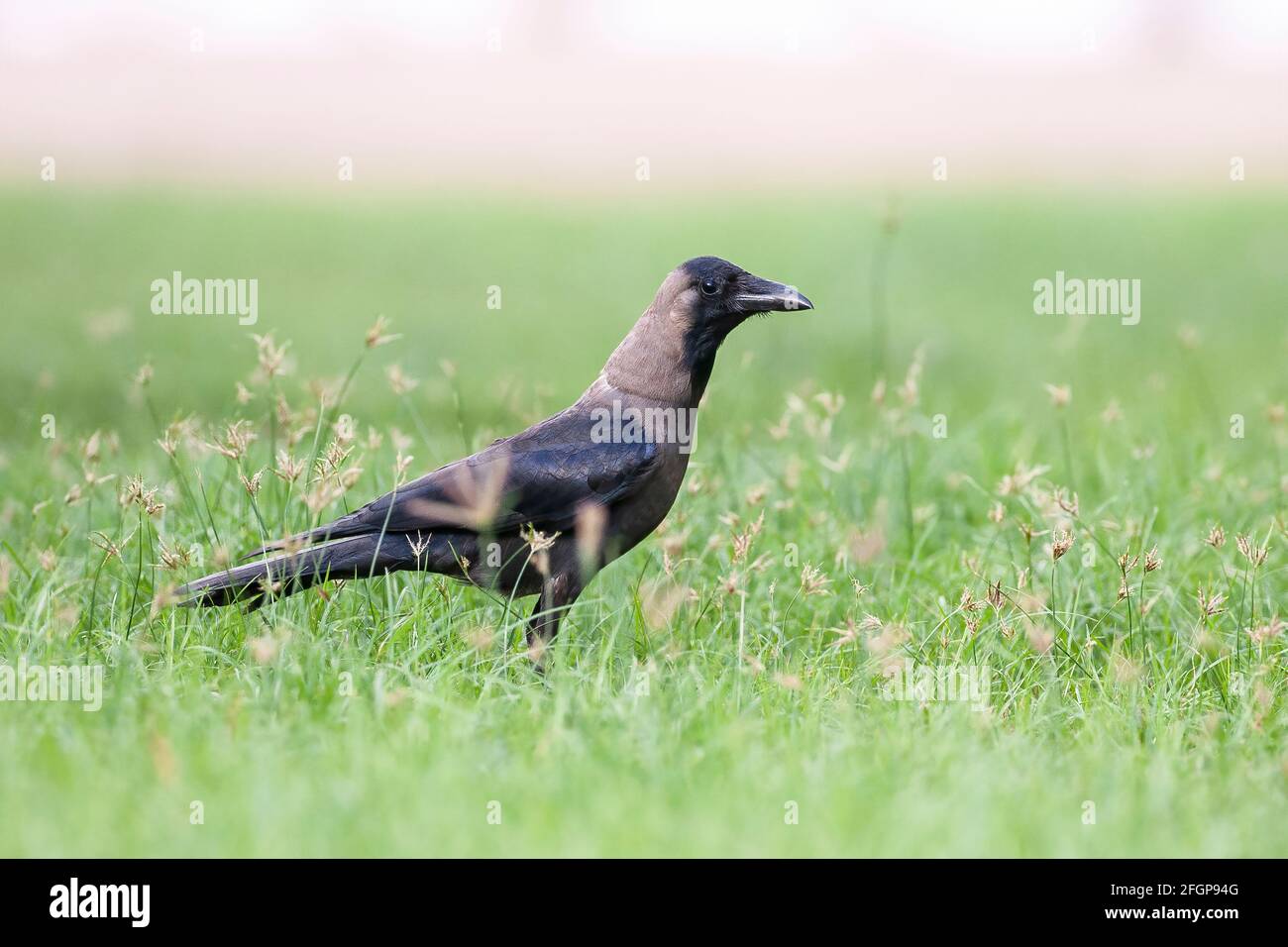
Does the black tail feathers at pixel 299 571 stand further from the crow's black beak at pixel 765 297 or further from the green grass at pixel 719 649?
the crow's black beak at pixel 765 297

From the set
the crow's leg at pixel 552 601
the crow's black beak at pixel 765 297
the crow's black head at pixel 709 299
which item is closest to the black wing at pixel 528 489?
the crow's leg at pixel 552 601

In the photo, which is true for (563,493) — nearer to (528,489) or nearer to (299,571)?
(528,489)

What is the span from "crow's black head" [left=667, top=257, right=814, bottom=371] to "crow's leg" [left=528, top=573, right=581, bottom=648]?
893 millimetres

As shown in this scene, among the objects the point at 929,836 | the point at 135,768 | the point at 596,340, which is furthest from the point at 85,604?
the point at 596,340

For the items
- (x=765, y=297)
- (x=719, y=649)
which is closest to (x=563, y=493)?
(x=719, y=649)

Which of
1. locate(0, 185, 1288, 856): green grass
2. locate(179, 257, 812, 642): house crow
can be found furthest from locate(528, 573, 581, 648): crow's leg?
locate(0, 185, 1288, 856): green grass

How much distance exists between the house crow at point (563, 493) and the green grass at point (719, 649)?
0.15 meters

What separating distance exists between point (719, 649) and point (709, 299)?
1199 mm

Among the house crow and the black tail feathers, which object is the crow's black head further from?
the black tail feathers

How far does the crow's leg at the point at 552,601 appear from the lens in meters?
4.43

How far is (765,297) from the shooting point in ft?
15.7

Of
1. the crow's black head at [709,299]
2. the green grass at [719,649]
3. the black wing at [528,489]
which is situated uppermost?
the crow's black head at [709,299]

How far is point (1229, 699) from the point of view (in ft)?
13.8

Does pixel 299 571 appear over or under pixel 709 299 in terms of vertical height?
under
